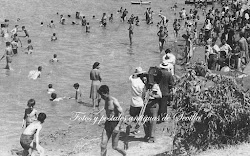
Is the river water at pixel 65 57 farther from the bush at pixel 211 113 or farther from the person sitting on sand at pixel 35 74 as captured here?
the bush at pixel 211 113

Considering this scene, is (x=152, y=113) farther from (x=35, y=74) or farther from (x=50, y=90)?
(x=35, y=74)

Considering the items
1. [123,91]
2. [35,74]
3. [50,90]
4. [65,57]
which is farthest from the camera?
[65,57]

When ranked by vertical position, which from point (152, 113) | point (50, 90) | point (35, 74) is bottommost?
point (50, 90)

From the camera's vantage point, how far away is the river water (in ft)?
48.2

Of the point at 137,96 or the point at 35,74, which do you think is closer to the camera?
the point at 137,96

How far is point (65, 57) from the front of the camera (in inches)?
912

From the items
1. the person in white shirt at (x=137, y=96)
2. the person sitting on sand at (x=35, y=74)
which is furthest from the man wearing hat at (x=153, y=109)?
the person sitting on sand at (x=35, y=74)

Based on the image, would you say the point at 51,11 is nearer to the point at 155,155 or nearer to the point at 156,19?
the point at 156,19

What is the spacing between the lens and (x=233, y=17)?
20.6m

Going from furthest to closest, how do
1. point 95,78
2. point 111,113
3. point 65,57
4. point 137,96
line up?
point 65,57 → point 95,78 → point 137,96 → point 111,113

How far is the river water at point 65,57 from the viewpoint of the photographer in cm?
1470

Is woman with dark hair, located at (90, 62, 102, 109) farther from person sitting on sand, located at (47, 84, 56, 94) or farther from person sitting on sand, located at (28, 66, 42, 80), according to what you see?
A: person sitting on sand, located at (28, 66, 42, 80)

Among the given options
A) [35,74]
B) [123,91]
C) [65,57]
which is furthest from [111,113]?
[65,57]

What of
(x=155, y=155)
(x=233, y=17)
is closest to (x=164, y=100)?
(x=155, y=155)
